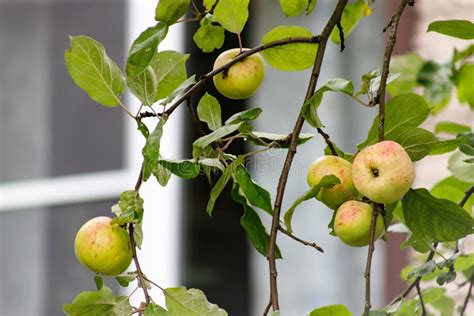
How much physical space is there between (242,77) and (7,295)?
8.04 ft

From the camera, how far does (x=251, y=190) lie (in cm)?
76

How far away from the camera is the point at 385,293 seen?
2.61 m

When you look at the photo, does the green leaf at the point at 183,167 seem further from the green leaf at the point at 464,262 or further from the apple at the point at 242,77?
the green leaf at the point at 464,262

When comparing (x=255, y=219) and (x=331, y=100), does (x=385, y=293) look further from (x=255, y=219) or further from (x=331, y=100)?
(x=255, y=219)

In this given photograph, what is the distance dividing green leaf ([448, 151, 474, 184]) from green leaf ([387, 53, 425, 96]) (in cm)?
36

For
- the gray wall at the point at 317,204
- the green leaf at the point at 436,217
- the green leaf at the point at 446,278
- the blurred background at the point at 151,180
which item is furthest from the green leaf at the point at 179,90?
the gray wall at the point at 317,204

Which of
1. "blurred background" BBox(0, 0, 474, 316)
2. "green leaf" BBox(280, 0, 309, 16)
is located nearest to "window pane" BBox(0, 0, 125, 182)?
Answer: "blurred background" BBox(0, 0, 474, 316)

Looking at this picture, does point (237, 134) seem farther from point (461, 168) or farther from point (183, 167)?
point (461, 168)

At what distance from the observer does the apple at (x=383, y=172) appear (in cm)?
69

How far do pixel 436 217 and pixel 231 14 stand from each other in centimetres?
26

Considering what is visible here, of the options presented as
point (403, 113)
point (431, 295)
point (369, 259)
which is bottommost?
point (431, 295)

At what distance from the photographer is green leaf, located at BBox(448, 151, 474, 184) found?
3.18 ft

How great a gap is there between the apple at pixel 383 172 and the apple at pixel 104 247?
19 centimetres

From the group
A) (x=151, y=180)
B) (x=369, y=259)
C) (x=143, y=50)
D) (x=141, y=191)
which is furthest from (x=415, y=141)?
(x=141, y=191)
